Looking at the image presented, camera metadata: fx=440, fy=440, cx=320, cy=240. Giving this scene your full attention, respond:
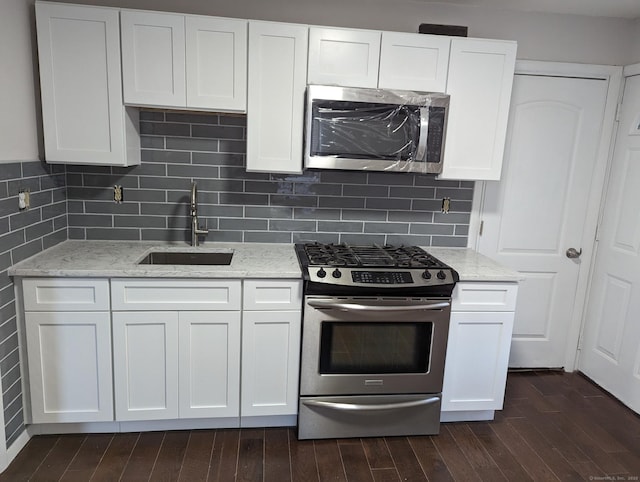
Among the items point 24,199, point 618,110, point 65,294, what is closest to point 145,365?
point 65,294

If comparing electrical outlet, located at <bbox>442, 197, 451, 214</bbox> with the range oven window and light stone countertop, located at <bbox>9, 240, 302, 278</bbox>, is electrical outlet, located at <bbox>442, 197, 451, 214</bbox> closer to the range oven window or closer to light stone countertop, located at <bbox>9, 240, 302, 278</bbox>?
the range oven window

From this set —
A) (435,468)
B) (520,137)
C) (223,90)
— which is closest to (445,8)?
(520,137)

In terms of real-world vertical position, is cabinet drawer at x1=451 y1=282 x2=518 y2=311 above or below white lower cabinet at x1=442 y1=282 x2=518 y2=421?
above

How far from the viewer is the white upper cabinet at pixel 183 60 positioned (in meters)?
2.22

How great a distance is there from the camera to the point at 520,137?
9.62 feet

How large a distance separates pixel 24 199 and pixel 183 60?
1039 millimetres

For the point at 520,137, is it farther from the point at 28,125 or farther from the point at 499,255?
the point at 28,125

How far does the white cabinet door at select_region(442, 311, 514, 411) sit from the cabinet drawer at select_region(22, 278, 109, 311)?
1815 mm

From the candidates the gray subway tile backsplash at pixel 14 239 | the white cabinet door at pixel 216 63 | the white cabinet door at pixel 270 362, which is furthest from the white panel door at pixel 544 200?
the gray subway tile backsplash at pixel 14 239

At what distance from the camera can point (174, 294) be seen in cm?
220

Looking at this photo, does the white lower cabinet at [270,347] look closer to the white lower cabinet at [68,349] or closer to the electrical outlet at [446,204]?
the white lower cabinet at [68,349]

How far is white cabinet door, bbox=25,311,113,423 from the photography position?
2.14 m

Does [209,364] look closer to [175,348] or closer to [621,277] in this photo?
[175,348]

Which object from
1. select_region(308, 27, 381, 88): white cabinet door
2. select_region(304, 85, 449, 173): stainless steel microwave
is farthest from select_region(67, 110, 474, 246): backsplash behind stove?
select_region(308, 27, 381, 88): white cabinet door
